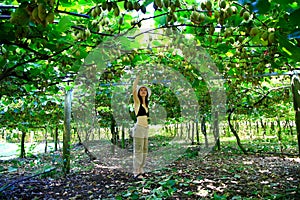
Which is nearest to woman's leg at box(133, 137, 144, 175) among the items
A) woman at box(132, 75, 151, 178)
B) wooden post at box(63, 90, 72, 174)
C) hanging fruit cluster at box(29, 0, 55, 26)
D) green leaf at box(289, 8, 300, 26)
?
woman at box(132, 75, 151, 178)

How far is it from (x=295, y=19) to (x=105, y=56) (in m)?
1.77

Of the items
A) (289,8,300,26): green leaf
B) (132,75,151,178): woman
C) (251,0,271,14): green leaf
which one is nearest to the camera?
(289,8,300,26): green leaf

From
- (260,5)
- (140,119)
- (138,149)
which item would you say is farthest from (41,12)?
(138,149)

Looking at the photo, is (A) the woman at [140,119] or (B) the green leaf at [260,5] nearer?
(B) the green leaf at [260,5]

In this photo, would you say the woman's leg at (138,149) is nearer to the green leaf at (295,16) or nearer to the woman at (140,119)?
the woman at (140,119)

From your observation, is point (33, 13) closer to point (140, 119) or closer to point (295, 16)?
point (295, 16)

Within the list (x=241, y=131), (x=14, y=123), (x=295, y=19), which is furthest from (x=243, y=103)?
(x=241, y=131)

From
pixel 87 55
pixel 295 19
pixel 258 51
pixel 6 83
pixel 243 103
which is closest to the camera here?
pixel 295 19

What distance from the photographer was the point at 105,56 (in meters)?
2.33

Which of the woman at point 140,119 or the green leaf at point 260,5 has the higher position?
the green leaf at point 260,5

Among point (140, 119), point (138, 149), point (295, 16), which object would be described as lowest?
point (138, 149)

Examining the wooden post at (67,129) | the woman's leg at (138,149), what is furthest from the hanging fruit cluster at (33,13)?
the wooden post at (67,129)

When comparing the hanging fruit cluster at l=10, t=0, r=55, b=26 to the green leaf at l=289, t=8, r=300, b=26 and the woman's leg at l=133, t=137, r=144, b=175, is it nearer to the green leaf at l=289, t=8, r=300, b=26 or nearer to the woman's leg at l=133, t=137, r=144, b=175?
the green leaf at l=289, t=8, r=300, b=26

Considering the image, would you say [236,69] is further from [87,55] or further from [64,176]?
Result: [64,176]
